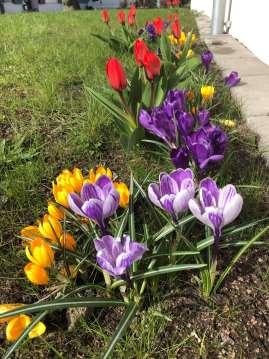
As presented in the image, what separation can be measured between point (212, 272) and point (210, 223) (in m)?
0.29

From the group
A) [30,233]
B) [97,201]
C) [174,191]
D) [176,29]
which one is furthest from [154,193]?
[176,29]

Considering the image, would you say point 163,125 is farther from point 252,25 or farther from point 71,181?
point 252,25

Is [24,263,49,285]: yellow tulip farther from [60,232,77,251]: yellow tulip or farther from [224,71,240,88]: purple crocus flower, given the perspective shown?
[224,71,240,88]: purple crocus flower

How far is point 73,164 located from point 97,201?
1113 millimetres

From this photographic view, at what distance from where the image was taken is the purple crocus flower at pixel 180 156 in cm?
159

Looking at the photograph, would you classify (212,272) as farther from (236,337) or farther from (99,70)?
(99,70)

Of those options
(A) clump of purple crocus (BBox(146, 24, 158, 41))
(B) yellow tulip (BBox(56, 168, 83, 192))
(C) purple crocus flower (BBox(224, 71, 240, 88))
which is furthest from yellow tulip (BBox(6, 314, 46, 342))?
(A) clump of purple crocus (BBox(146, 24, 158, 41))

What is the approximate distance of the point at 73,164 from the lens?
238 cm

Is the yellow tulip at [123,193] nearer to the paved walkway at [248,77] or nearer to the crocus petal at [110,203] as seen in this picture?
the crocus petal at [110,203]

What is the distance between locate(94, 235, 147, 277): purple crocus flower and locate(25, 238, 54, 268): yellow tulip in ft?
0.79

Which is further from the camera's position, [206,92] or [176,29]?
[176,29]

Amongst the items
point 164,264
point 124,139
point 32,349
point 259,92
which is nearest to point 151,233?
point 164,264

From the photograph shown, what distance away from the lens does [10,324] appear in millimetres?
1324

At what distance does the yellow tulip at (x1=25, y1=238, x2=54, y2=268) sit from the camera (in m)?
1.36
